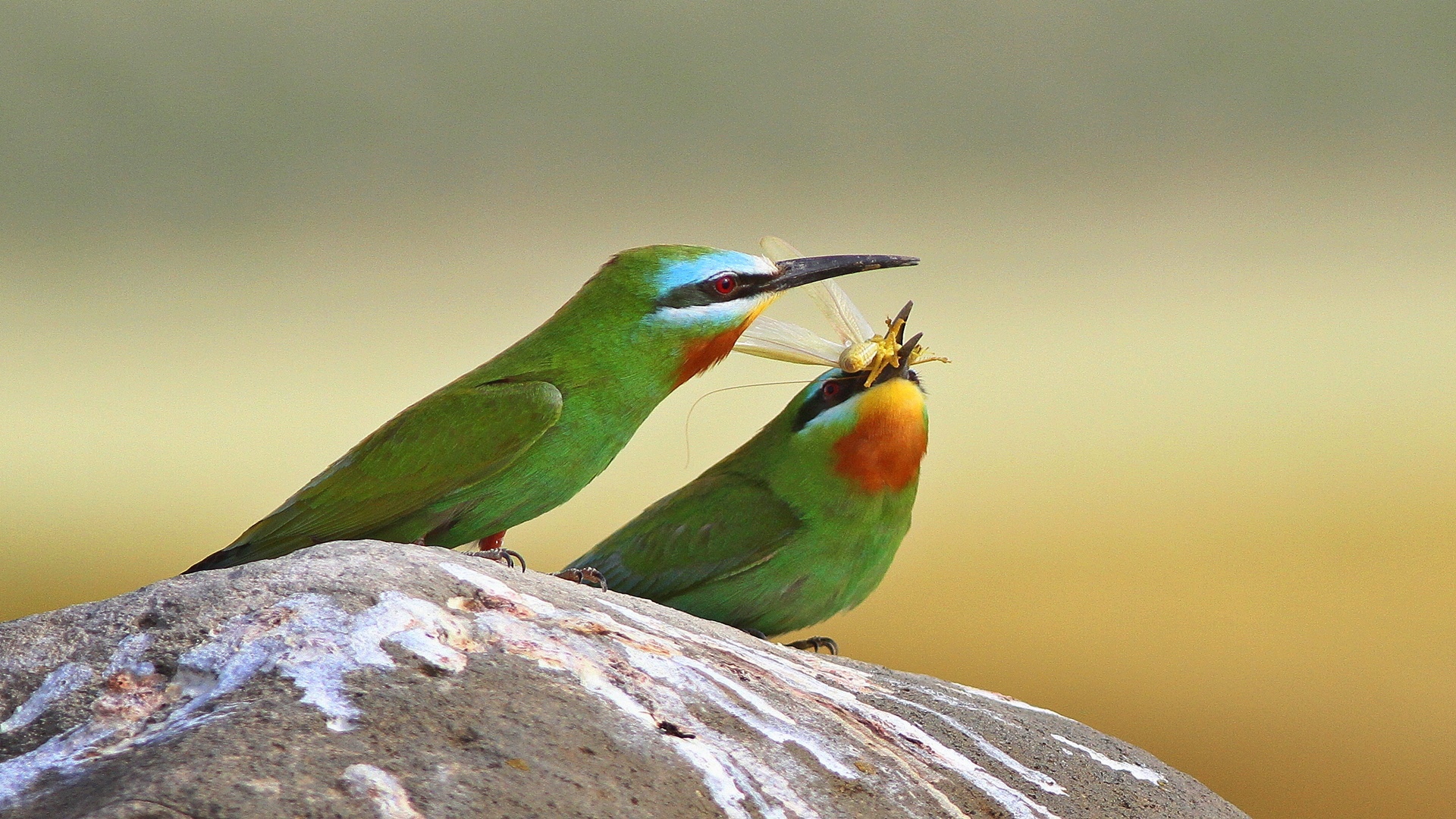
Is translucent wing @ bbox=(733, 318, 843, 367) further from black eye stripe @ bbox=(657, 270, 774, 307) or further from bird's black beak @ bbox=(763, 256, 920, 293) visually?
black eye stripe @ bbox=(657, 270, 774, 307)

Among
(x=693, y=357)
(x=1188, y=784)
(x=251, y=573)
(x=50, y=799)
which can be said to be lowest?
(x=1188, y=784)

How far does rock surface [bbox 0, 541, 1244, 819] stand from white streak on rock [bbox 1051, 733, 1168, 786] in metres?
0.07

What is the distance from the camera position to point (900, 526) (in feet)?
13.9

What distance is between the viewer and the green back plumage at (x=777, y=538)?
407 cm

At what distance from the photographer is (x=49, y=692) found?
7.43 ft

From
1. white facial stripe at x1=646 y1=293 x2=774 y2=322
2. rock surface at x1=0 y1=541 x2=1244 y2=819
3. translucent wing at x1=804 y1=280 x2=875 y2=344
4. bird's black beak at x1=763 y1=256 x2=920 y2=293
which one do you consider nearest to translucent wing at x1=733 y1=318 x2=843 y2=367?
translucent wing at x1=804 y1=280 x2=875 y2=344

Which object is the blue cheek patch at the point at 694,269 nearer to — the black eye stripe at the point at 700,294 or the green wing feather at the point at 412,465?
the black eye stripe at the point at 700,294

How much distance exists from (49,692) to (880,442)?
2505 millimetres

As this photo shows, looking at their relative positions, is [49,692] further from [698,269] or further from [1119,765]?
[1119,765]

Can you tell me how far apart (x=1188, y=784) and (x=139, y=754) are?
252cm

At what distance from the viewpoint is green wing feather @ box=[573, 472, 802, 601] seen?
407 centimetres

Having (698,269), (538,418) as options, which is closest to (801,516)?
(698,269)

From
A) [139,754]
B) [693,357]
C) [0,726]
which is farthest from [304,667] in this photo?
[693,357]

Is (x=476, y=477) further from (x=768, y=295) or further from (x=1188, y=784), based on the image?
(x=1188, y=784)
